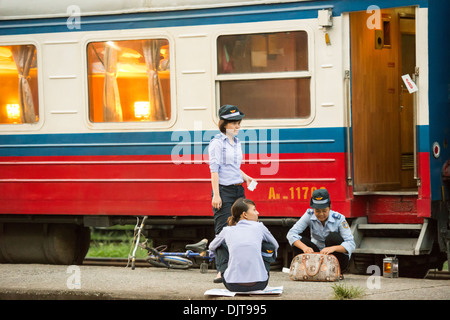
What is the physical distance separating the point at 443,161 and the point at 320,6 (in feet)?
7.08

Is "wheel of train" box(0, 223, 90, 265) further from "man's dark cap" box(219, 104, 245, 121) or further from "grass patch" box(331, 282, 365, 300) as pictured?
"grass patch" box(331, 282, 365, 300)

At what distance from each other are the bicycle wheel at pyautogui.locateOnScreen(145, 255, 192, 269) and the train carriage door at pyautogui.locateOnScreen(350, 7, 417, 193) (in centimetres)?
207

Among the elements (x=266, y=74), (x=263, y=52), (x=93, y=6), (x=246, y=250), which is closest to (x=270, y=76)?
(x=266, y=74)

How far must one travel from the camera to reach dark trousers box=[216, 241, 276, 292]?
28.5 feet

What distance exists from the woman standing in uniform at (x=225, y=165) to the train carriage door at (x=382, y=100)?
60.7 inches

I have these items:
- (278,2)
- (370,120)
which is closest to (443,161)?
(370,120)

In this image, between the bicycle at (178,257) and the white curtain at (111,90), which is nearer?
the bicycle at (178,257)

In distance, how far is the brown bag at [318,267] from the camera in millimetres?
9430

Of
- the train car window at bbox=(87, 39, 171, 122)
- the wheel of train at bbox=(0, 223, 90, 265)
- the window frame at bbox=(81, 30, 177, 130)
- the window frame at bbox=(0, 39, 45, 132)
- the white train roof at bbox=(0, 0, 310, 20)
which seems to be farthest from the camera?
the wheel of train at bbox=(0, 223, 90, 265)

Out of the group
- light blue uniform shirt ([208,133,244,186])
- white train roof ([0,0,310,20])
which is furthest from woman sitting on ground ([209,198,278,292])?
white train roof ([0,0,310,20])

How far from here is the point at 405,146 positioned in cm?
1123

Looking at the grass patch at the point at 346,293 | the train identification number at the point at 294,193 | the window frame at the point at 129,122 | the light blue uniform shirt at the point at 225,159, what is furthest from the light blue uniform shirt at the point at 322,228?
the window frame at the point at 129,122

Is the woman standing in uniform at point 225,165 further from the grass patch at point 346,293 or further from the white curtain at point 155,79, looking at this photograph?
the white curtain at point 155,79

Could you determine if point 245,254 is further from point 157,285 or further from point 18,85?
point 18,85
